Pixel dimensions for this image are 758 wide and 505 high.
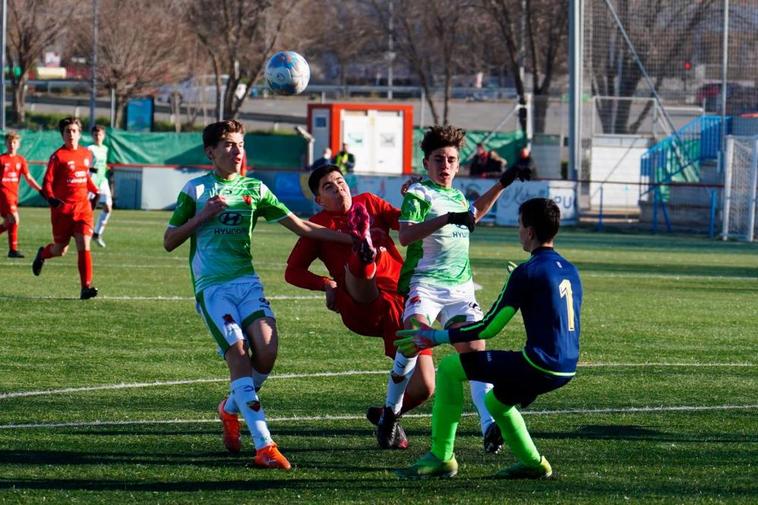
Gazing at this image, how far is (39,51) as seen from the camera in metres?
53.8

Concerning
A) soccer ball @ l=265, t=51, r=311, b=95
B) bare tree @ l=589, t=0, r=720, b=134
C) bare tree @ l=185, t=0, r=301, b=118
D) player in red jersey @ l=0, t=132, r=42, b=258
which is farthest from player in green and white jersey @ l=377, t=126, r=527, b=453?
bare tree @ l=185, t=0, r=301, b=118

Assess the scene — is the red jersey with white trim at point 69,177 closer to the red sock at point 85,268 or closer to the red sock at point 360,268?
the red sock at point 85,268

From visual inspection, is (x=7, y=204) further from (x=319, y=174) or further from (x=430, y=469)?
(x=430, y=469)

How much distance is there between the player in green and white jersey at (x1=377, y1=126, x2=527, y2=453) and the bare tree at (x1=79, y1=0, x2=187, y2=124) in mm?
44680

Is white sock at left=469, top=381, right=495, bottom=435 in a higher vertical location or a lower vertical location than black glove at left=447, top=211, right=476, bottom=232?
lower

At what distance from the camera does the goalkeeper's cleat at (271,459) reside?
24.3ft

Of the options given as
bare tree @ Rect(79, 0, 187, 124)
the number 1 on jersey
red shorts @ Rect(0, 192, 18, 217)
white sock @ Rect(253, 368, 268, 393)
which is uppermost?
bare tree @ Rect(79, 0, 187, 124)

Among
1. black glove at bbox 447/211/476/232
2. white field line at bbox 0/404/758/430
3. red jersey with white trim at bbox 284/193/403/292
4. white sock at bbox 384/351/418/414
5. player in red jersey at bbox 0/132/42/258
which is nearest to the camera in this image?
black glove at bbox 447/211/476/232

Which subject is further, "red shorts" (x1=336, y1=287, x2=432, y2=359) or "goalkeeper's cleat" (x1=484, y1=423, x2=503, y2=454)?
"red shorts" (x1=336, y1=287, x2=432, y2=359)

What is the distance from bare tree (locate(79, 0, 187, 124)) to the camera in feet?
171

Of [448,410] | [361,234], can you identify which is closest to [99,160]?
[361,234]

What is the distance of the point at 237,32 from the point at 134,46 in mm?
4814

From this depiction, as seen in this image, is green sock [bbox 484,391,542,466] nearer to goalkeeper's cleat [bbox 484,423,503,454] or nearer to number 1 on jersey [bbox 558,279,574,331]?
number 1 on jersey [bbox 558,279,574,331]

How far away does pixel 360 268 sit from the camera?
7.78 metres
